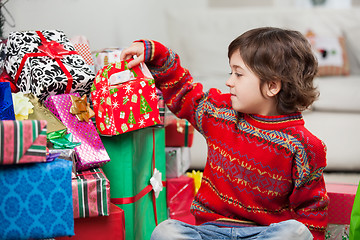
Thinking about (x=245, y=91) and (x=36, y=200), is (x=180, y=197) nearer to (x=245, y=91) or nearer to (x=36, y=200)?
(x=245, y=91)

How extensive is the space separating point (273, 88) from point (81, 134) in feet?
1.76

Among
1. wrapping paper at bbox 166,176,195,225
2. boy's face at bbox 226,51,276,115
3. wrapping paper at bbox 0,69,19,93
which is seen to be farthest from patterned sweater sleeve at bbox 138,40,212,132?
wrapping paper at bbox 166,176,195,225

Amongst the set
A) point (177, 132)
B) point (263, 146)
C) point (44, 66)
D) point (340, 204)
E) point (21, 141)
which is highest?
point (44, 66)

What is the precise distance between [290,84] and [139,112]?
1.37 feet

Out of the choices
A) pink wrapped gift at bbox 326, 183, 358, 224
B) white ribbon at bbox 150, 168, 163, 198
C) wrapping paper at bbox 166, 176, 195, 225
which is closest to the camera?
pink wrapped gift at bbox 326, 183, 358, 224

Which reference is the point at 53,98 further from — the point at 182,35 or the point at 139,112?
the point at 182,35

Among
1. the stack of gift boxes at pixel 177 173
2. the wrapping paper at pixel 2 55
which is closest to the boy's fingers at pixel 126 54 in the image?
the wrapping paper at pixel 2 55

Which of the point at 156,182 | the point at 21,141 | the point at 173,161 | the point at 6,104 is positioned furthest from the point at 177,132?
the point at 21,141

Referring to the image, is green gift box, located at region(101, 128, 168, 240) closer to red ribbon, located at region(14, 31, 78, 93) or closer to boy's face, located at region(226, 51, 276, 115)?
red ribbon, located at region(14, 31, 78, 93)

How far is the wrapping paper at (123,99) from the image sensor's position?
4.36ft

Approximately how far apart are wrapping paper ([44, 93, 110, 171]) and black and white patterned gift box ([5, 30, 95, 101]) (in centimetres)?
3

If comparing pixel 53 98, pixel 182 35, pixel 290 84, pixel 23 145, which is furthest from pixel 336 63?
pixel 23 145

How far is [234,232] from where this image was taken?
1244 mm

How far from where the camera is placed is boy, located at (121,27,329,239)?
1285 mm
